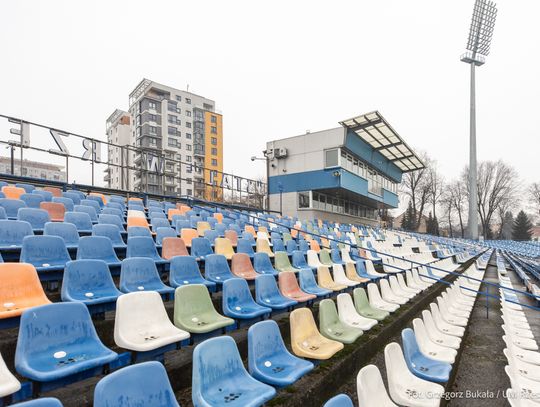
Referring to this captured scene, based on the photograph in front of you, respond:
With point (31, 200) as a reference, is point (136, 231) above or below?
below

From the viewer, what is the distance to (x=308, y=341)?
3254 mm

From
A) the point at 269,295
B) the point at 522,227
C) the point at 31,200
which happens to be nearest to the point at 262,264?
the point at 269,295

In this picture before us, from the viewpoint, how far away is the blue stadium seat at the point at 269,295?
12.6 feet

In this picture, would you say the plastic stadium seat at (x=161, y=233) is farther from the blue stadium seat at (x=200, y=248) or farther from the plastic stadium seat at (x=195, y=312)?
the plastic stadium seat at (x=195, y=312)

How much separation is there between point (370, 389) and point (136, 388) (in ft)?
4.84

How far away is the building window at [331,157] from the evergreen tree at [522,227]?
4569 centimetres

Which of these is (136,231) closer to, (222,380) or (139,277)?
(139,277)

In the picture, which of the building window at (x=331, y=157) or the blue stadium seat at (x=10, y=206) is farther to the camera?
the building window at (x=331, y=157)

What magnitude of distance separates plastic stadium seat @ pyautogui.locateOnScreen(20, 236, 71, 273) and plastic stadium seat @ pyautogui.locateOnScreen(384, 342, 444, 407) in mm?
3408

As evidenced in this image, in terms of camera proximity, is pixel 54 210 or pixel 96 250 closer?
pixel 96 250

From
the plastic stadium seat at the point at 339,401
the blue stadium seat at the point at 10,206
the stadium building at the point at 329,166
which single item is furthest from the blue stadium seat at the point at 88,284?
the stadium building at the point at 329,166

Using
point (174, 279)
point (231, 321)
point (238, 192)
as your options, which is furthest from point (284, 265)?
point (238, 192)

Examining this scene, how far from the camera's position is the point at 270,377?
2.44m

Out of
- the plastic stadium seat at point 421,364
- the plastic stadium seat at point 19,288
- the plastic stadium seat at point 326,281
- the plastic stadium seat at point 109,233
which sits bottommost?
the plastic stadium seat at point 421,364
